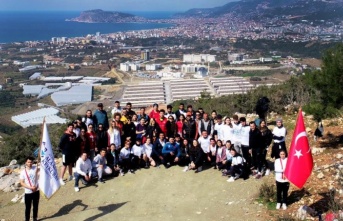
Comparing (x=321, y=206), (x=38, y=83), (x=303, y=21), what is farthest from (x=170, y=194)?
(x=303, y=21)

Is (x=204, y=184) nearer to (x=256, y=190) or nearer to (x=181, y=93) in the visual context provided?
(x=256, y=190)

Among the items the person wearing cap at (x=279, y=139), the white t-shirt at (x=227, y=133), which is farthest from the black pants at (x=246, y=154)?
the person wearing cap at (x=279, y=139)

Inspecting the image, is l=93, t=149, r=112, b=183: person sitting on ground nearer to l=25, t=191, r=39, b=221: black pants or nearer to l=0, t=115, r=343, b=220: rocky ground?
l=0, t=115, r=343, b=220: rocky ground

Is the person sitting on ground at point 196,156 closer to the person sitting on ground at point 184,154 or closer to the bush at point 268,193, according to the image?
the person sitting on ground at point 184,154

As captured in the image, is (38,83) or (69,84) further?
(38,83)

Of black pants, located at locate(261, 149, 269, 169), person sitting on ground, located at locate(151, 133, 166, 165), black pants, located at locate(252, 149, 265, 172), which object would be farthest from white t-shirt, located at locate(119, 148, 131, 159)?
black pants, located at locate(261, 149, 269, 169)

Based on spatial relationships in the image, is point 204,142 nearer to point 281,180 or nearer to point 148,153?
point 148,153
